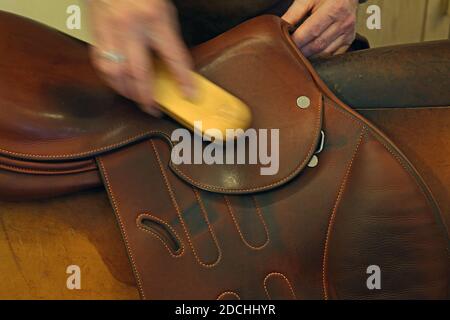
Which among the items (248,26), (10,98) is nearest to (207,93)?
(248,26)

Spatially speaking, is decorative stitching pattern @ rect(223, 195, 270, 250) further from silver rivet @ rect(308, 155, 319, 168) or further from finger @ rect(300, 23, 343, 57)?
finger @ rect(300, 23, 343, 57)

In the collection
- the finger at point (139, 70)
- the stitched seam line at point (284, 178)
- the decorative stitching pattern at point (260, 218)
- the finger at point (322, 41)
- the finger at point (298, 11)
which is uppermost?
the finger at point (298, 11)

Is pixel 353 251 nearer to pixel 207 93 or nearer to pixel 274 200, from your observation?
pixel 274 200

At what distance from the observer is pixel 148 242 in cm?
51

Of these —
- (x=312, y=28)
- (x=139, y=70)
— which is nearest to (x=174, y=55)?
(x=139, y=70)

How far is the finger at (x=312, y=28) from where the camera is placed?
0.61m

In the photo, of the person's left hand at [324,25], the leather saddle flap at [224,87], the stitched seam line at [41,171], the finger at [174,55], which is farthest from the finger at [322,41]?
the stitched seam line at [41,171]

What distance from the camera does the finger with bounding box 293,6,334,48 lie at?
61 cm

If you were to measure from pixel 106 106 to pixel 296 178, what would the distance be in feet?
0.80

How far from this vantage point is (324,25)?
2.07 ft

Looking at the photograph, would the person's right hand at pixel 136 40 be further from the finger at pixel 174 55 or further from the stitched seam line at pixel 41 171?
the stitched seam line at pixel 41 171

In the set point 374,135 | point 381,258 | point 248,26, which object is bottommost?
point 381,258

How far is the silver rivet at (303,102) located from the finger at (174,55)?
0.13 m

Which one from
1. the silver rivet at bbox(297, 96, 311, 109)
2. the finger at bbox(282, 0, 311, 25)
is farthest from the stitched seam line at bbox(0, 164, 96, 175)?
the finger at bbox(282, 0, 311, 25)
